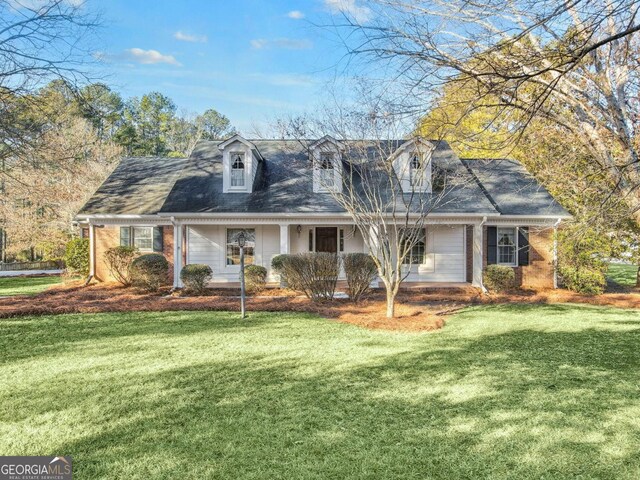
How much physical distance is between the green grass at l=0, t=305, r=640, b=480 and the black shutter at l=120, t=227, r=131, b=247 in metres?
8.31

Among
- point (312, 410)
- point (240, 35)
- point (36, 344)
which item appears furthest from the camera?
point (240, 35)

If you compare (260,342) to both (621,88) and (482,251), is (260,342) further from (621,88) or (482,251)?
(482,251)

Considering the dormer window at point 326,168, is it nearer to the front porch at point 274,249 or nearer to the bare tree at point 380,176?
the bare tree at point 380,176

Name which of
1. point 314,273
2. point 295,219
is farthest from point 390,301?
point 295,219

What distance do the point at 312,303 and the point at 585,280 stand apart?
997cm

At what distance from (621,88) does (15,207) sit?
111 feet

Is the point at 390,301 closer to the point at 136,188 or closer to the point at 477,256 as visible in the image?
the point at 477,256

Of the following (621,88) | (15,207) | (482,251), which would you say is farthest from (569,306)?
(15,207)

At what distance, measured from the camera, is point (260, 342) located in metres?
7.59

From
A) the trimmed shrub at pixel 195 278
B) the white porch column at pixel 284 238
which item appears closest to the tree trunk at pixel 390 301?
the white porch column at pixel 284 238

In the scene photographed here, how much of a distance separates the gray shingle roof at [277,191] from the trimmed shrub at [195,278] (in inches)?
86.8

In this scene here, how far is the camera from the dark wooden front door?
1659 centimetres

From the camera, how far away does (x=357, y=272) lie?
11750 mm

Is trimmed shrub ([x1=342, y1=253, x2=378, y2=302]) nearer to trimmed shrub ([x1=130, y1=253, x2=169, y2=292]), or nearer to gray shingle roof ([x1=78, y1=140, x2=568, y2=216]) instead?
gray shingle roof ([x1=78, y1=140, x2=568, y2=216])
